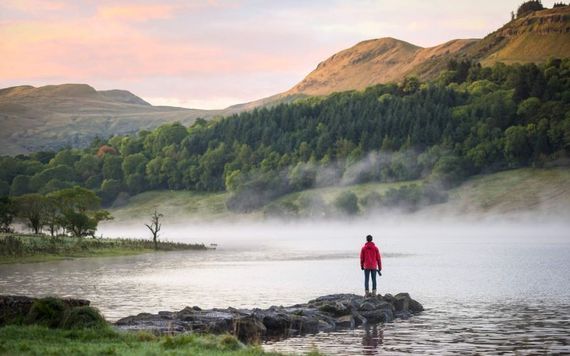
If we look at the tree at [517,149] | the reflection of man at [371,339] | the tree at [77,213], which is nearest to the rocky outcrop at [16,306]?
the reflection of man at [371,339]

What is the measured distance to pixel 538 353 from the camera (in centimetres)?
3009

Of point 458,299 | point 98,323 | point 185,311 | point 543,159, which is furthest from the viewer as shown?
point 543,159

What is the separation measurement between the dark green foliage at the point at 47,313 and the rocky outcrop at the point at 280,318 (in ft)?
8.33

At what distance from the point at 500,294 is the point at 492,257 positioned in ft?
132

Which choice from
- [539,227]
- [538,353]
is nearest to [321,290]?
[538,353]

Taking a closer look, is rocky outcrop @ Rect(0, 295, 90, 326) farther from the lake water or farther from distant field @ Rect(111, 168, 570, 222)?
distant field @ Rect(111, 168, 570, 222)

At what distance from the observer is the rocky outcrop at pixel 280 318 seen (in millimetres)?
34844

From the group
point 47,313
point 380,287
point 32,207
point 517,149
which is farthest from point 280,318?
point 517,149

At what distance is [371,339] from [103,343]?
12.5 m

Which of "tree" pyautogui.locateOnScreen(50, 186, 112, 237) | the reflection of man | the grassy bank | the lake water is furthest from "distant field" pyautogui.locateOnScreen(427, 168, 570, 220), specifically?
the reflection of man

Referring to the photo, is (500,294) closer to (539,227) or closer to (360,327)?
(360,327)

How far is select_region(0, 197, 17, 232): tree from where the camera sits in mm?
113369

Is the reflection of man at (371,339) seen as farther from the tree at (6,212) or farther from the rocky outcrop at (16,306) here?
the tree at (6,212)

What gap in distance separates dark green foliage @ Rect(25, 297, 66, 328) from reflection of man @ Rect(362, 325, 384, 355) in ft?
36.1
